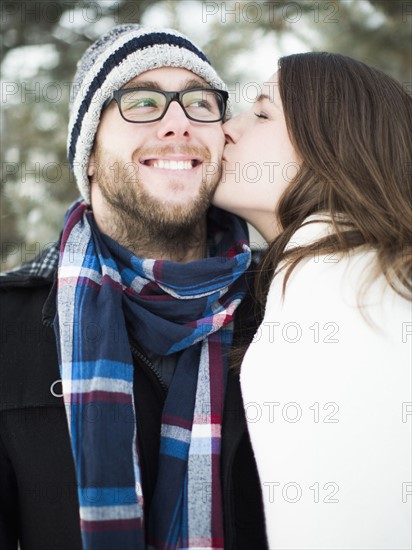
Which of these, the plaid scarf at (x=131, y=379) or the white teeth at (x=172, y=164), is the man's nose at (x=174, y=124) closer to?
the white teeth at (x=172, y=164)

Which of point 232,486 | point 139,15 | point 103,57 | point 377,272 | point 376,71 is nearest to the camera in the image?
point 377,272

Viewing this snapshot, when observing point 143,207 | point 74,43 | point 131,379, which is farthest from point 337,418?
point 74,43

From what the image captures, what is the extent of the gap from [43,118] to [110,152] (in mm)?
1165

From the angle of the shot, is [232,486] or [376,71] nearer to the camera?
[232,486]

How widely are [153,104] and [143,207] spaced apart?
367 mm

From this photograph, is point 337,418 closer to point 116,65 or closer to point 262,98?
point 262,98

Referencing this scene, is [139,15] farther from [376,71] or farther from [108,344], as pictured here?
[108,344]

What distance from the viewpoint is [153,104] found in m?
2.09

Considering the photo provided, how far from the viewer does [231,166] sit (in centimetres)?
207

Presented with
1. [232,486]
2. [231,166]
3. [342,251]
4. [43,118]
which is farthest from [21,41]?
[232,486]

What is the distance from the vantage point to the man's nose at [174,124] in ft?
6.75

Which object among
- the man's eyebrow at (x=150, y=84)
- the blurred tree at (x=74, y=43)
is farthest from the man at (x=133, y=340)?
the blurred tree at (x=74, y=43)

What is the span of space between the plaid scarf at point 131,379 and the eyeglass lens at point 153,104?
1.44ft

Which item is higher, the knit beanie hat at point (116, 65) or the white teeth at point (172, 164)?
the knit beanie hat at point (116, 65)
